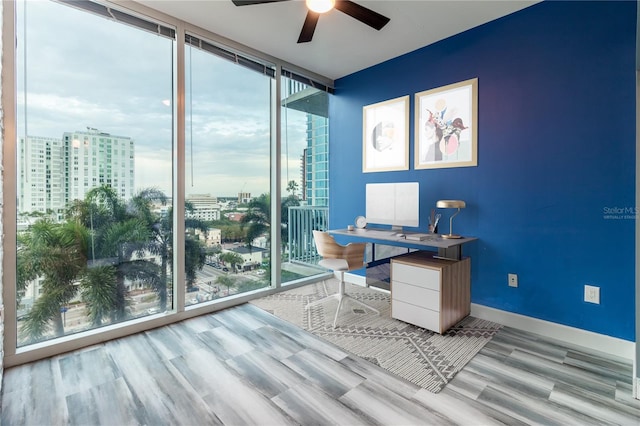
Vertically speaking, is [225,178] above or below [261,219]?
above

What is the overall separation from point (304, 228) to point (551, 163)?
2752 millimetres

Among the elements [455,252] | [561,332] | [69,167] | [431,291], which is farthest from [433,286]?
[69,167]

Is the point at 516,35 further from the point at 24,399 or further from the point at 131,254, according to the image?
the point at 24,399

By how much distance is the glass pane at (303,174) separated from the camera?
3682mm

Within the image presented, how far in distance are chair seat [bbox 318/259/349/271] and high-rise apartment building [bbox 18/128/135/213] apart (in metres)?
1.84

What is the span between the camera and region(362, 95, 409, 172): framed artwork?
10.9 feet

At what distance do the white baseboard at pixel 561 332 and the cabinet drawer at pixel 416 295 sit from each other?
690 millimetres

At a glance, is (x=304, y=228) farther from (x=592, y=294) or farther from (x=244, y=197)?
(x=592, y=294)

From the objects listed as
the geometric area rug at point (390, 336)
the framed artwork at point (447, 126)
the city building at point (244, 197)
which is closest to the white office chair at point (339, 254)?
the geometric area rug at point (390, 336)

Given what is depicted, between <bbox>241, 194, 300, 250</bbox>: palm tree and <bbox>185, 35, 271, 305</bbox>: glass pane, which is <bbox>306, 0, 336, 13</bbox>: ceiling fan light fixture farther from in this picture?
<bbox>241, 194, 300, 250</bbox>: palm tree

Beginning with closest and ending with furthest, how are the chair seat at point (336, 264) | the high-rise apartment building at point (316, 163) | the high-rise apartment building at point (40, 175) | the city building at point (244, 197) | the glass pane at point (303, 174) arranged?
the high-rise apartment building at point (40, 175) → the chair seat at point (336, 264) → the city building at point (244, 197) → the glass pane at point (303, 174) → the high-rise apartment building at point (316, 163)

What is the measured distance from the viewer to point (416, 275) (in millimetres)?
2531

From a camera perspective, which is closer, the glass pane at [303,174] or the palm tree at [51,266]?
the palm tree at [51,266]

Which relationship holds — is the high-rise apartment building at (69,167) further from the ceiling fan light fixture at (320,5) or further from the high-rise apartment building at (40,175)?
the ceiling fan light fixture at (320,5)
